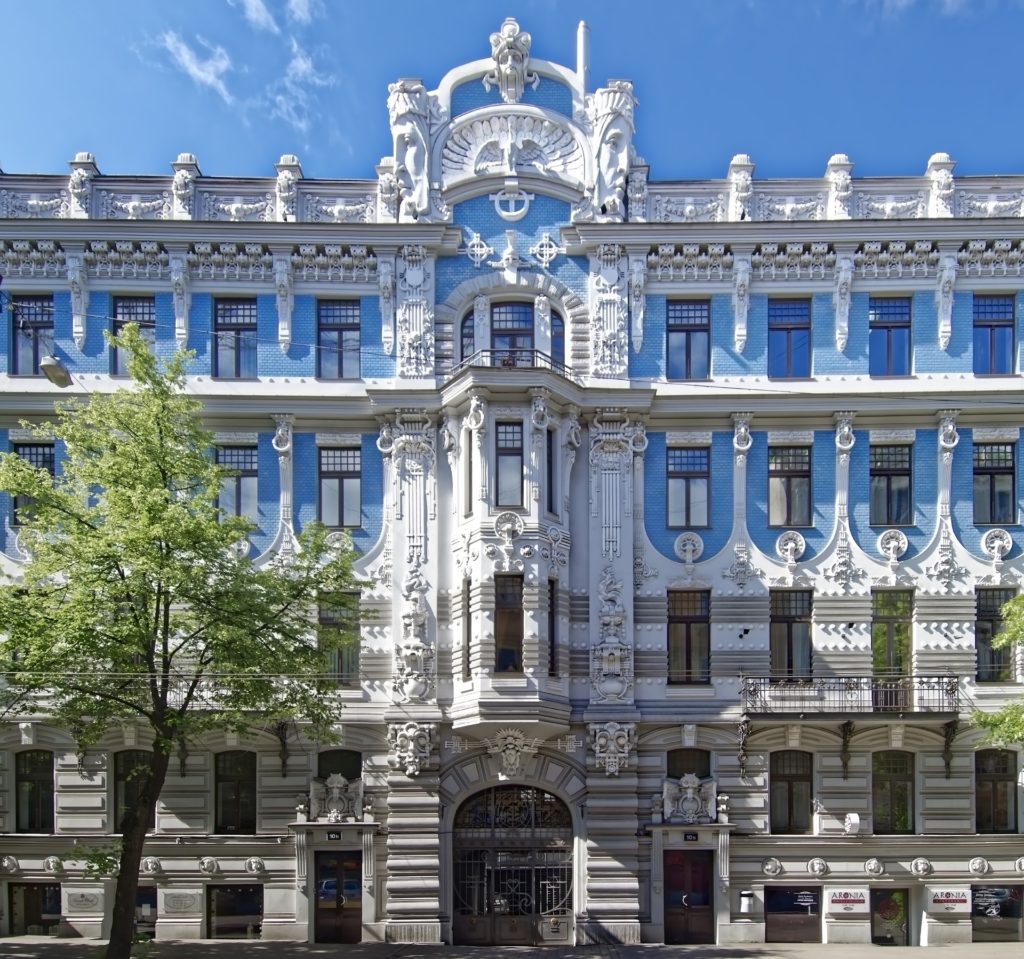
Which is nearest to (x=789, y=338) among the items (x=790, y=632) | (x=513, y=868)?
(x=790, y=632)

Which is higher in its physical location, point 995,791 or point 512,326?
point 512,326

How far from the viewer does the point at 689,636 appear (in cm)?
2827

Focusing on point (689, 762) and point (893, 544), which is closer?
point (689, 762)

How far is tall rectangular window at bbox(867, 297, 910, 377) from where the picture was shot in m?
29.1

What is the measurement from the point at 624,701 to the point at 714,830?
149 inches

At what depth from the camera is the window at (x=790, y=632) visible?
92.3ft

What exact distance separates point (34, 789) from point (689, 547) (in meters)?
17.5

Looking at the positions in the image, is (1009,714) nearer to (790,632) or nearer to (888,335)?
(790,632)

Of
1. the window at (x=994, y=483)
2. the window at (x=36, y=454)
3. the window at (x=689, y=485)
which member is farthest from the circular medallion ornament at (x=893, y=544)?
the window at (x=36, y=454)

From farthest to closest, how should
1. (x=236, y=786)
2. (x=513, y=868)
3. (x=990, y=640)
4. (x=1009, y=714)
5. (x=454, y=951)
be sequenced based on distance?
(x=990, y=640)
(x=236, y=786)
(x=513, y=868)
(x=454, y=951)
(x=1009, y=714)

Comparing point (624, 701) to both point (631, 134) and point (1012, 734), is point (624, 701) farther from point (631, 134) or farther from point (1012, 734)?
point (631, 134)

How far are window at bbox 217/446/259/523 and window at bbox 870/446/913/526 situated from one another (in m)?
15.9

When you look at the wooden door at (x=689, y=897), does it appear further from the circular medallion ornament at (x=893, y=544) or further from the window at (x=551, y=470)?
the window at (x=551, y=470)

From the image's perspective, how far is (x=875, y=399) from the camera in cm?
2847
